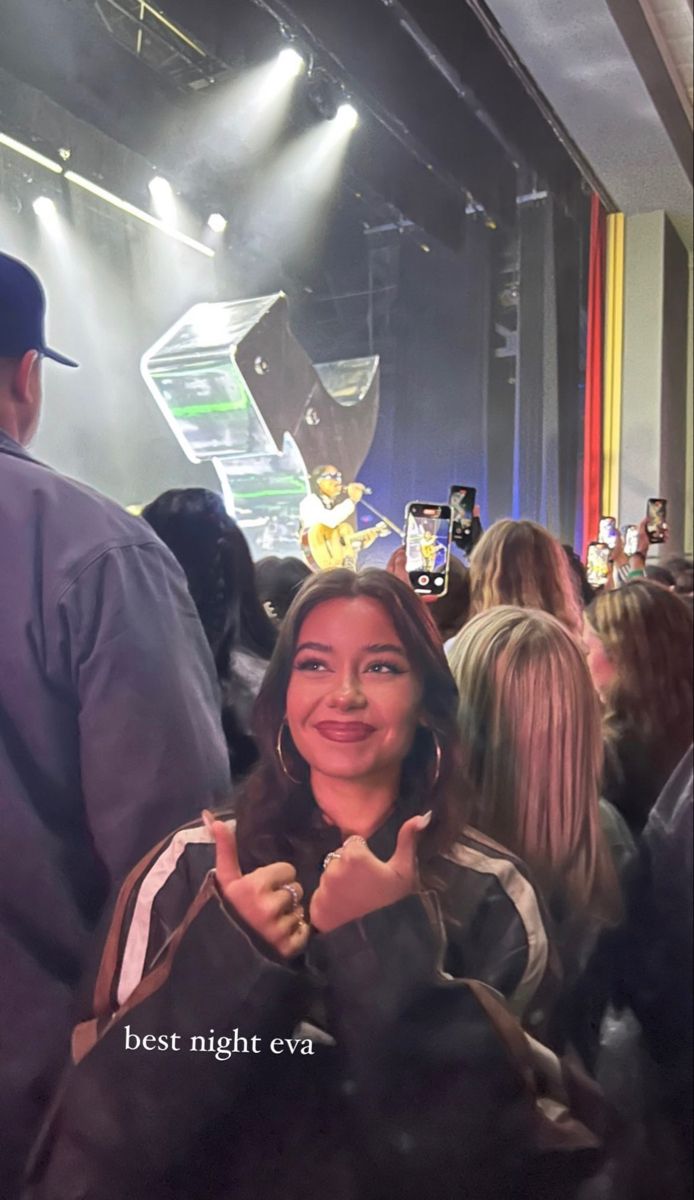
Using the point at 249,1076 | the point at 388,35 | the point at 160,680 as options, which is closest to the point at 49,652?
the point at 160,680

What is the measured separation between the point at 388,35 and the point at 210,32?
0.30 metres

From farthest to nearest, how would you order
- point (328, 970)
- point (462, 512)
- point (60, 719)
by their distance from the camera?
point (462, 512) → point (328, 970) → point (60, 719)

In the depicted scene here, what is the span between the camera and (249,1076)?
124cm

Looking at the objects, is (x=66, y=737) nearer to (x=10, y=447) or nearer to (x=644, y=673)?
(x=10, y=447)

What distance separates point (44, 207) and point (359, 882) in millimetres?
1045

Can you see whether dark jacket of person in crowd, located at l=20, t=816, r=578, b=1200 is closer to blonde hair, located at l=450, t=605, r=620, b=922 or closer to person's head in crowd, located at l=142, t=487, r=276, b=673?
blonde hair, located at l=450, t=605, r=620, b=922

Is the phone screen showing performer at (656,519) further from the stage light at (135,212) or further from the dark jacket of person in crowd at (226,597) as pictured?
the stage light at (135,212)

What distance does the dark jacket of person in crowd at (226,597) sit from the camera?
1207mm

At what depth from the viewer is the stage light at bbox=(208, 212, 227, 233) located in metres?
1.25

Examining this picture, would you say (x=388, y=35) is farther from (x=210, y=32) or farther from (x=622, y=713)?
(x=622, y=713)

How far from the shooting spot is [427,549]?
138 cm

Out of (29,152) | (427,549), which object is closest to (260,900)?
(427,549)

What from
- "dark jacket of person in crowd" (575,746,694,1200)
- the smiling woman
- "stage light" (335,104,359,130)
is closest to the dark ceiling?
"stage light" (335,104,359,130)

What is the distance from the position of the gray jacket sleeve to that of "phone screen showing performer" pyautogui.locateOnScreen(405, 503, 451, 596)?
38 centimetres
